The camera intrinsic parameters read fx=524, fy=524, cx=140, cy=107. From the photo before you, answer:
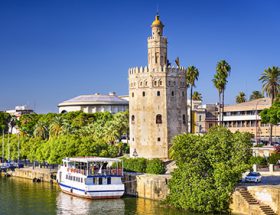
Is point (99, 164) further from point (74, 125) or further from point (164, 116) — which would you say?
point (74, 125)

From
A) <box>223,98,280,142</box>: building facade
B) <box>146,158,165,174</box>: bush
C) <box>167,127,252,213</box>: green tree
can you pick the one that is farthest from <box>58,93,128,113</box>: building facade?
<box>167,127,252,213</box>: green tree

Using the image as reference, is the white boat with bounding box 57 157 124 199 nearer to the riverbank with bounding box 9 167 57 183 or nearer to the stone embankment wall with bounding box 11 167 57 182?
the riverbank with bounding box 9 167 57 183

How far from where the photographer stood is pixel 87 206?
175ft

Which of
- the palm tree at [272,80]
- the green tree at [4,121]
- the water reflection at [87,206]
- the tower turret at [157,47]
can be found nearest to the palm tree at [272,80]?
the palm tree at [272,80]

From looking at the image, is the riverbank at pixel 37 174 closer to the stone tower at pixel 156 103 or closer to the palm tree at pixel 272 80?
the stone tower at pixel 156 103

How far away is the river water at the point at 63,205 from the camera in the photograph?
49.8 metres

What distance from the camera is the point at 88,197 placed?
56.9 metres

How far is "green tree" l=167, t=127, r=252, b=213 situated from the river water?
2.14 metres

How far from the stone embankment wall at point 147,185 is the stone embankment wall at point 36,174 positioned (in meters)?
19.0

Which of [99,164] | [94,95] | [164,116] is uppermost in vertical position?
[94,95]

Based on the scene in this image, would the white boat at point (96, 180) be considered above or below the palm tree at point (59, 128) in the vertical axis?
below

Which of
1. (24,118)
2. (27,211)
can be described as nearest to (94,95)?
(24,118)

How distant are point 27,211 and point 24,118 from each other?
277 ft

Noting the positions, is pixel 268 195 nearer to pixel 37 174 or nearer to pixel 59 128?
pixel 37 174
